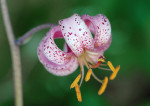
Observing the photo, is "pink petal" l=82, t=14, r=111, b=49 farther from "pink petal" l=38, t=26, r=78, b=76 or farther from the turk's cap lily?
"pink petal" l=38, t=26, r=78, b=76

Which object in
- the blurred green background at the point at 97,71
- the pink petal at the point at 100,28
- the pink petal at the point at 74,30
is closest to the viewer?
the pink petal at the point at 74,30

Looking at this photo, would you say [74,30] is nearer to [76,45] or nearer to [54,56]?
[76,45]

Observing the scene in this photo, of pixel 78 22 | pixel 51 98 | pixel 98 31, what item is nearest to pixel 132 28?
pixel 51 98

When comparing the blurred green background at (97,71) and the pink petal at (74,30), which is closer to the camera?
the pink petal at (74,30)

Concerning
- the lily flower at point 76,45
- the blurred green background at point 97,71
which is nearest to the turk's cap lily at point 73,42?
the lily flower at point 76,45

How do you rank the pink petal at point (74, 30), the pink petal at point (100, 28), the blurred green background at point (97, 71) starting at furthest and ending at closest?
1. the blurred green background at point (97, 71)
2. the pink petal at point (100, 28)
3. the pink petal at point (74, 30)

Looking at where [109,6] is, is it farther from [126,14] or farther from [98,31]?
[98,31]

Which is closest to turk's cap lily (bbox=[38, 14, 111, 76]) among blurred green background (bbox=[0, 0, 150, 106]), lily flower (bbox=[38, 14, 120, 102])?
lily flower (bbox=[38, 14, 120, 102])

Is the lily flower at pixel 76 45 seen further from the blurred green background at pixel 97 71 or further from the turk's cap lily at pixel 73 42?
the blurred green background at pixel 97 71
